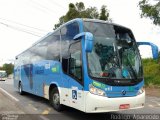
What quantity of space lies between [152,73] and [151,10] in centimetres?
996

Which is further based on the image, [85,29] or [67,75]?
[67,75]

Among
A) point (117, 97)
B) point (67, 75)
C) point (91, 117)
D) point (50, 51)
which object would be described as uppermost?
point (50, 51)

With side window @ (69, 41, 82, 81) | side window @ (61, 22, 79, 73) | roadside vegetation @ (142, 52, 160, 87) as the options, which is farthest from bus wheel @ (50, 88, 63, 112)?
roadside vegetation @ (142, 52, 160, 87)

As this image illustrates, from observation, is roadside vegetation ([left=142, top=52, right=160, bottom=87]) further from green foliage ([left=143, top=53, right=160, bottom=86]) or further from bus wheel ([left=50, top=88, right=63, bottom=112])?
bus wheel ([left=50, top=88, right=63, bottom=112])

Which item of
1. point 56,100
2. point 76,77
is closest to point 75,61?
point 76,77

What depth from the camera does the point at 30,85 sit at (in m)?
17.2

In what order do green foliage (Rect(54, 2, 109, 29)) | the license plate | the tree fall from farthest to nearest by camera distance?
1. green foliage (Rect(54, 2, 109, 29))
2. the tree
3. the license plate

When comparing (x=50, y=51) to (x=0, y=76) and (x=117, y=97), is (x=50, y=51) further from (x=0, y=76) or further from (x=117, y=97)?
(x=0, y=76)

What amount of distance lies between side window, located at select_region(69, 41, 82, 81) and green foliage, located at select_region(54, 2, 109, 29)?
100ft

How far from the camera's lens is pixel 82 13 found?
1670 inches

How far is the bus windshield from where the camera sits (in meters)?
9.78

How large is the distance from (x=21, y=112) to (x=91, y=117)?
273 centimetres

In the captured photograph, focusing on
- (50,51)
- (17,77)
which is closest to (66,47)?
(50,51)

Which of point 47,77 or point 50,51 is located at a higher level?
point 50,51
